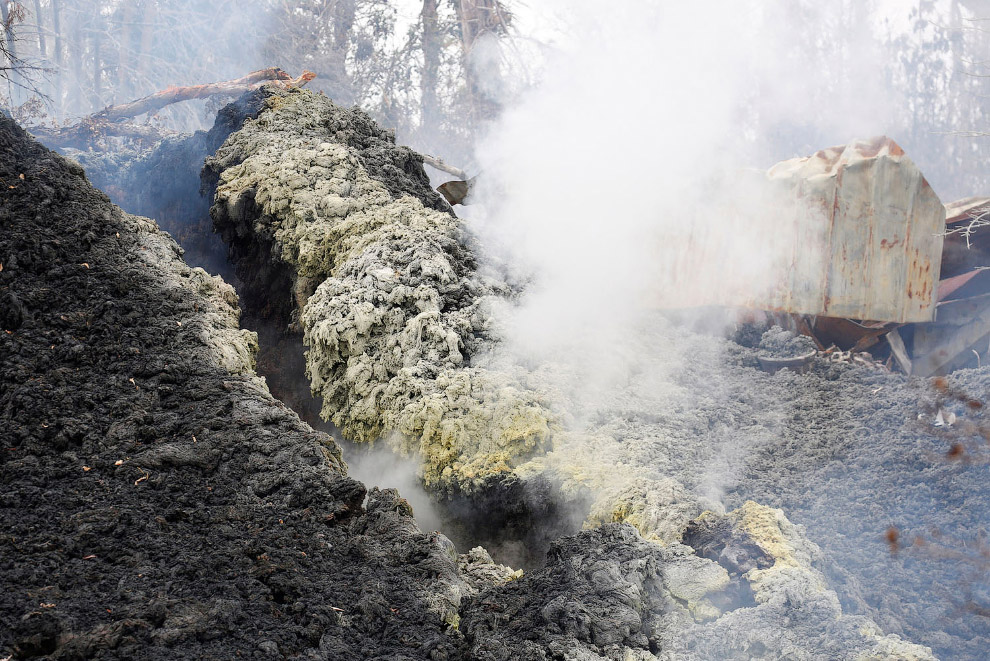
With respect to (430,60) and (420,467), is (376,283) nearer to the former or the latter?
(420,467)

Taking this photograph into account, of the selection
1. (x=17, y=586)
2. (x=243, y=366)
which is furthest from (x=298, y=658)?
(x=243, y=366)

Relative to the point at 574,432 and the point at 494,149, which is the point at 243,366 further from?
the point at 494,149

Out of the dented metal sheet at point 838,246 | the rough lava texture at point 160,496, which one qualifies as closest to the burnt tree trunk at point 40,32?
the rough lava texture at point 160,496

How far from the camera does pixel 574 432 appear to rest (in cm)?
365

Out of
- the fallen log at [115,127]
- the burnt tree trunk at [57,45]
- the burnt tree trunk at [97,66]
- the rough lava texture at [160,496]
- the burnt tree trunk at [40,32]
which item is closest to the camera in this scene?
the rough lava texture at [160,496]

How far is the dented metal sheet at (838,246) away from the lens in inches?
214

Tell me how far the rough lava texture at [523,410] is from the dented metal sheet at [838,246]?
0.92 m

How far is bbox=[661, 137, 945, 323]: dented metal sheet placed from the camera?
5438mm

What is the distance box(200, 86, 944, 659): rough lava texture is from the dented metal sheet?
92 centimetres

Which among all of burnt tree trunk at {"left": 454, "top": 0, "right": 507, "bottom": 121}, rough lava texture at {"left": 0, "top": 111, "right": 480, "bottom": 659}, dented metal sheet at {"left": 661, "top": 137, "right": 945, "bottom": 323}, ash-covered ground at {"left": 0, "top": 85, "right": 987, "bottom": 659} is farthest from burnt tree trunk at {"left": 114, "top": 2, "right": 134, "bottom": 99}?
dented metal sheet at {"left": 661, "top": 137, "right": 945, "bottom": 323}

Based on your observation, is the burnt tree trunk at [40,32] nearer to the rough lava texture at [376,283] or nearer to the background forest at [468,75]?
the background forest at [468,75]

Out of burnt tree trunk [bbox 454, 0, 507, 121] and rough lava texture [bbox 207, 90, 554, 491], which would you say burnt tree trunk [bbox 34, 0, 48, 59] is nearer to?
burnt tree trunk [bbox 454, 0, 507, 121]

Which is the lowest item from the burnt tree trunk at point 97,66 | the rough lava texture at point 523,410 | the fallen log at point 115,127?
the rough lava texture at point 523,410

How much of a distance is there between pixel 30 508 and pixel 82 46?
69.7ft
